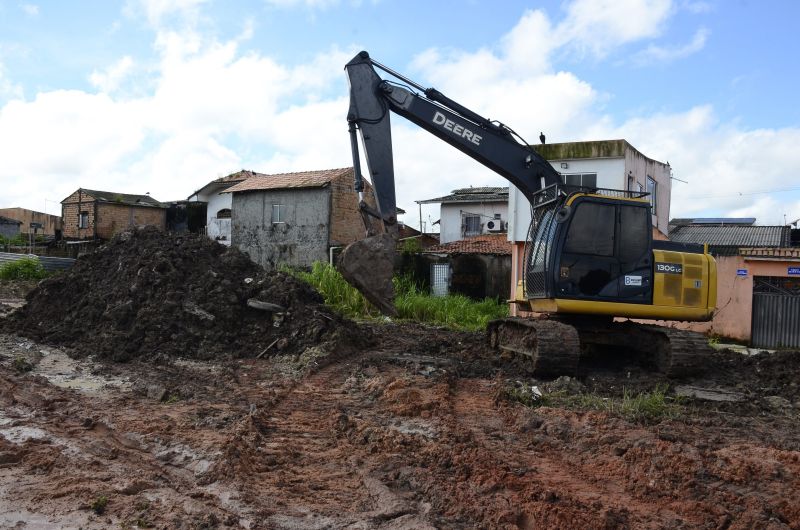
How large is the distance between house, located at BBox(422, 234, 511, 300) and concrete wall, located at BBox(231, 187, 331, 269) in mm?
6720

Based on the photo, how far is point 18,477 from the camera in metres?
4.80

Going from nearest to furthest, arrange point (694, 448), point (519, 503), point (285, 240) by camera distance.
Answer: point (519, 503) → point (694, 448) → point (285, 240)

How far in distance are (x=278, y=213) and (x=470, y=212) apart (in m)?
10.2

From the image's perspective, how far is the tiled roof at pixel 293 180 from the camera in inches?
1228

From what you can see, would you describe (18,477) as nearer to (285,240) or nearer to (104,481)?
(104,481)

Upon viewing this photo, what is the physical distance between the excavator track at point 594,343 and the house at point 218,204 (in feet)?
89.0

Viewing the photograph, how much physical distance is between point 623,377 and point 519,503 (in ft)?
19.3

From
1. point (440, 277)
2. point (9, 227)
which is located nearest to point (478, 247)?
point (440, 277)

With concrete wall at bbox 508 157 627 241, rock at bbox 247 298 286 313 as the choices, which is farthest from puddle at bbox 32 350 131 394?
concrete wall at bbox 508 157 627 241

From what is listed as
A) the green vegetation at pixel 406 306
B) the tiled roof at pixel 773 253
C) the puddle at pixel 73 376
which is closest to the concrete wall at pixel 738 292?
the tiled roof at pixel 773 253

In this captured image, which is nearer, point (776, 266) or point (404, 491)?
point (404, 491)

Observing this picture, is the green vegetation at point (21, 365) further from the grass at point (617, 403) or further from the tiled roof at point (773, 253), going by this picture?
the tiled roof at point (773, 253)

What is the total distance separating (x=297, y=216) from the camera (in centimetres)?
3159

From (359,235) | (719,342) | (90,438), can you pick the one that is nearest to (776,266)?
(719,342)
